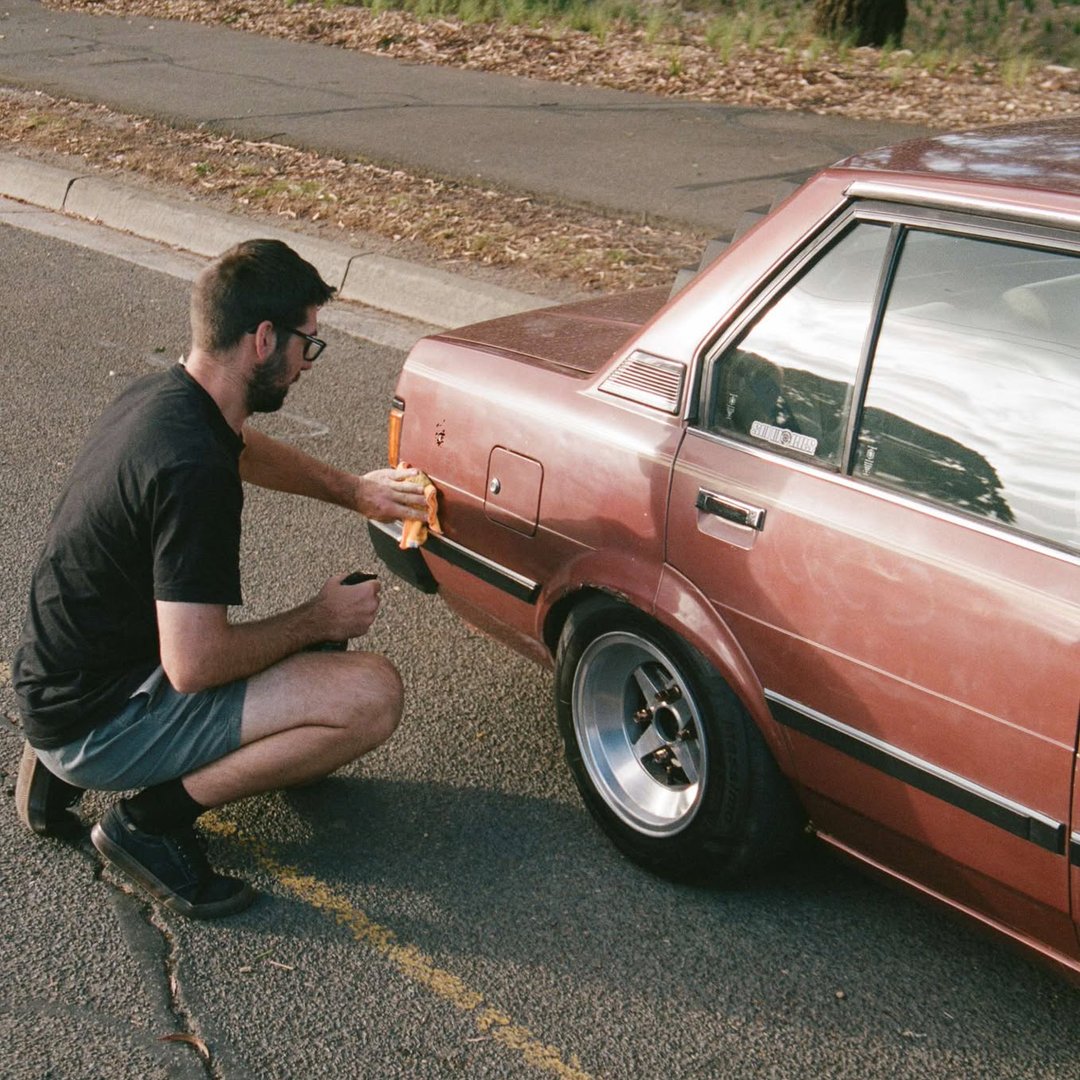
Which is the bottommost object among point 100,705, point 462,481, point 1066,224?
point 100,705

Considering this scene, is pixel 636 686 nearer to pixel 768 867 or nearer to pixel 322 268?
pixel 768 867

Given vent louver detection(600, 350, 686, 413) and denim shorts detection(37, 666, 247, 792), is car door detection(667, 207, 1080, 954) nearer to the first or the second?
vent louver detection(600, 350, 686, 413)

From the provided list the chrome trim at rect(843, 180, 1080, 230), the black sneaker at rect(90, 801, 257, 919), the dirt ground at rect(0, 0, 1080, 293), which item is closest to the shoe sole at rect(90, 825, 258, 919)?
the black sneaker at rect(90, 801, 257, 919)

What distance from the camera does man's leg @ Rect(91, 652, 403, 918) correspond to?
316 centimetres

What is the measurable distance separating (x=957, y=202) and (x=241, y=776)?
6.32 ft

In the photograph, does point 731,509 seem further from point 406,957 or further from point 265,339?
point 406,957

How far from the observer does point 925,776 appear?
104 inches

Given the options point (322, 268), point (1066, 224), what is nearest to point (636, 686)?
point (1066, 224)

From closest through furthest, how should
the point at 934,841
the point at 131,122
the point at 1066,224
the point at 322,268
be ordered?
1. the point at 1066,224
2. the point at 934,841
3. the point at 322,268
4. the point at 131,122

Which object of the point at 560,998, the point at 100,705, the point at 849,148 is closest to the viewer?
the point at 560,998

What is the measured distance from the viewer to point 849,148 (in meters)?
10.4

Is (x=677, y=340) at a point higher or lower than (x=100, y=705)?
higher

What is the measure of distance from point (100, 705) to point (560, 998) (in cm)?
118

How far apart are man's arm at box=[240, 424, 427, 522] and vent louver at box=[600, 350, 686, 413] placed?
69 centimetres
